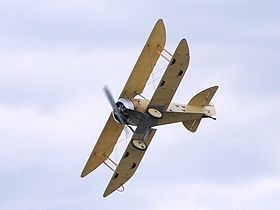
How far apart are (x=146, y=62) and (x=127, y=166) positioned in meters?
5.99

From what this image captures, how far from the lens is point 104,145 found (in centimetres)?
6875

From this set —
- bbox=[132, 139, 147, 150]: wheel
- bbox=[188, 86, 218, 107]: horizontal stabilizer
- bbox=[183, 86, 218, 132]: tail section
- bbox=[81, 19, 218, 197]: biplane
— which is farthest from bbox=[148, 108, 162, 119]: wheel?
bbox=[188, 86, 218, 107]: horizontal stabilizer

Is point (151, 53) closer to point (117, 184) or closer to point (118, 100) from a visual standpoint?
point (118, 100)

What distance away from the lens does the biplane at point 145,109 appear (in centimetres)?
6394

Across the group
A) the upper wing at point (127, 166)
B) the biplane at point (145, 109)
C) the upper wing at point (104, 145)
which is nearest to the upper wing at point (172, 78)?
the biplane at point (145, 109)

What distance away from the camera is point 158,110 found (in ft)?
212

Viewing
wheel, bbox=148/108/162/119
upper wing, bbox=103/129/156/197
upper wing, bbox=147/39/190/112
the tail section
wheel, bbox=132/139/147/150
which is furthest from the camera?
the tail section

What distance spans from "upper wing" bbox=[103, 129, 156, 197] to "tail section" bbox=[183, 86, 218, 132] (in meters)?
2.85

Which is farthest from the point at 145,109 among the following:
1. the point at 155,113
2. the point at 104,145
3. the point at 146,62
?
the point at 104,145

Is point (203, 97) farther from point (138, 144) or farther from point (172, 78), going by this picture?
point (138, 144)

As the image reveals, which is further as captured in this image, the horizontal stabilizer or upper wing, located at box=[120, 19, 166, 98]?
the horizontal stabilizer

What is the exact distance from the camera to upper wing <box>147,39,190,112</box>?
63.2 m

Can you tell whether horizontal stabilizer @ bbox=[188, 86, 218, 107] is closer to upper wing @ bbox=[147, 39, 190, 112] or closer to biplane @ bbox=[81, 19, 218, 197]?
biplane @ bbox=[81, 19, 218, 197]

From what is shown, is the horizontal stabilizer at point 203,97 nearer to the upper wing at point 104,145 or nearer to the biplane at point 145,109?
A: the biplane at point 145,109
